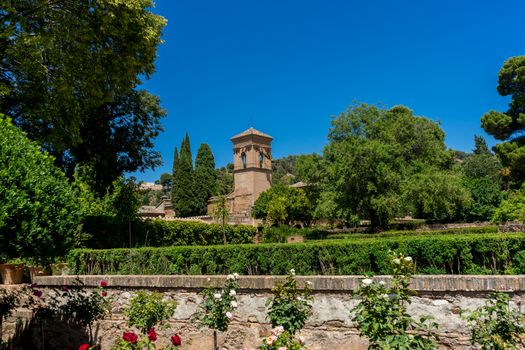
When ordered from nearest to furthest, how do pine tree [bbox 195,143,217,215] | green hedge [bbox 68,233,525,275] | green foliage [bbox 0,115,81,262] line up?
1. green foliage [bbox 0,115,81,262]
2. green hedge [bbox 68,233,525,275]
3. pine tree [bbox 195,143,217,215]

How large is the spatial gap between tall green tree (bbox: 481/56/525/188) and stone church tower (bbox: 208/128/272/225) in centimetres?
2712

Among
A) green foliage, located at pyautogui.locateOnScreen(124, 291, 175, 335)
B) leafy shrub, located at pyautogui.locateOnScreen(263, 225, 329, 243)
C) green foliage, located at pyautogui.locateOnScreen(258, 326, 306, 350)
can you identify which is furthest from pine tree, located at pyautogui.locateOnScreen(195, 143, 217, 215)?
green foliage, located at pyautogui.locateOnScreen(258, 326, 306, 350)

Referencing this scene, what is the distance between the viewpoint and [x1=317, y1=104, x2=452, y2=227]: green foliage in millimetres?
24031

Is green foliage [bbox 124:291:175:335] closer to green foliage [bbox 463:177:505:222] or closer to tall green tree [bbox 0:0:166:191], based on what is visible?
tall green tree [bbox 0:0:166:191]

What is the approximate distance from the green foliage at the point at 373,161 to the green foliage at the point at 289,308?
19713 mm

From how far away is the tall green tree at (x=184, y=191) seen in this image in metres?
51.4

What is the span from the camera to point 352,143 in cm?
2506

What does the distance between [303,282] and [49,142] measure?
10.5 m

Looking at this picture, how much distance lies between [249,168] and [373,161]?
1145 inches

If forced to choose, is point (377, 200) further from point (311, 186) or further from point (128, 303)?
point (128, 303)

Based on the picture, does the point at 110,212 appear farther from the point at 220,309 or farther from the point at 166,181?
the point at 166,181

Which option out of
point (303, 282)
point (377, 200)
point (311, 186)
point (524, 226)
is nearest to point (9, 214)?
point (303, 282)

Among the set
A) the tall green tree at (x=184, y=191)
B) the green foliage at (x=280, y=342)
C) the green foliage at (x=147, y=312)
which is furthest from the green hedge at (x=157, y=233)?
the tall green tree at (x=184, y=191)

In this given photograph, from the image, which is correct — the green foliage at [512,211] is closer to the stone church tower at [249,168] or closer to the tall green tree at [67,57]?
the tall green tree at [67,57]
